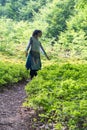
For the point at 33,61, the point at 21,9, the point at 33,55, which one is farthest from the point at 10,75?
the point at 21,9

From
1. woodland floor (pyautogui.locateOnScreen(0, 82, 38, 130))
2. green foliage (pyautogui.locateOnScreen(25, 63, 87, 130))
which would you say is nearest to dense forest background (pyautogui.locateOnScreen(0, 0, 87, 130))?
green foliage (pyautogui.locateOnScreen(25, 63, 87, 130))

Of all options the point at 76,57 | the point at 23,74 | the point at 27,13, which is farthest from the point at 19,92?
the point at 27,13

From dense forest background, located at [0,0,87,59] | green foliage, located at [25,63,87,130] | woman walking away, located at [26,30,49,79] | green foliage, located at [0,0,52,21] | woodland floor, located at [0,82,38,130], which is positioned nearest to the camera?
green foliage, located at [25,63,87,130]

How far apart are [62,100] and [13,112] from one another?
1641 mm

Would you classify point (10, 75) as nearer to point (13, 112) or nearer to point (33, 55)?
point (33, 55)

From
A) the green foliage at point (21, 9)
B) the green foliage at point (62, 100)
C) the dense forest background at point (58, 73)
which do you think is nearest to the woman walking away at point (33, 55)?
the dense forest background at point (58, 73)

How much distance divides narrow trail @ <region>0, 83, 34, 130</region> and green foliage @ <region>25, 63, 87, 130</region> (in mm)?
364

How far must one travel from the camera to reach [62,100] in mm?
7043

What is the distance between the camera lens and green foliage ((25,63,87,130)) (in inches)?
233

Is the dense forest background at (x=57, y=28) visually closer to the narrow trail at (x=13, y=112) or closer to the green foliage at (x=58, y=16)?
the green foliage at (x=58, y=16)

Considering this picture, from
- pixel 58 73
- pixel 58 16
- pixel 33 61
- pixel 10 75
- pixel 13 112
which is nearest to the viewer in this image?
pixel 13 112

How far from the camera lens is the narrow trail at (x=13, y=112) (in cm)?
708

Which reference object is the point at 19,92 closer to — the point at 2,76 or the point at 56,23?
the point at 2,76

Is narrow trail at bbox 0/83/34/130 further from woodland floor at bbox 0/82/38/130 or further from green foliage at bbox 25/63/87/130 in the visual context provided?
green foliage at bbox 25/63/87/130
